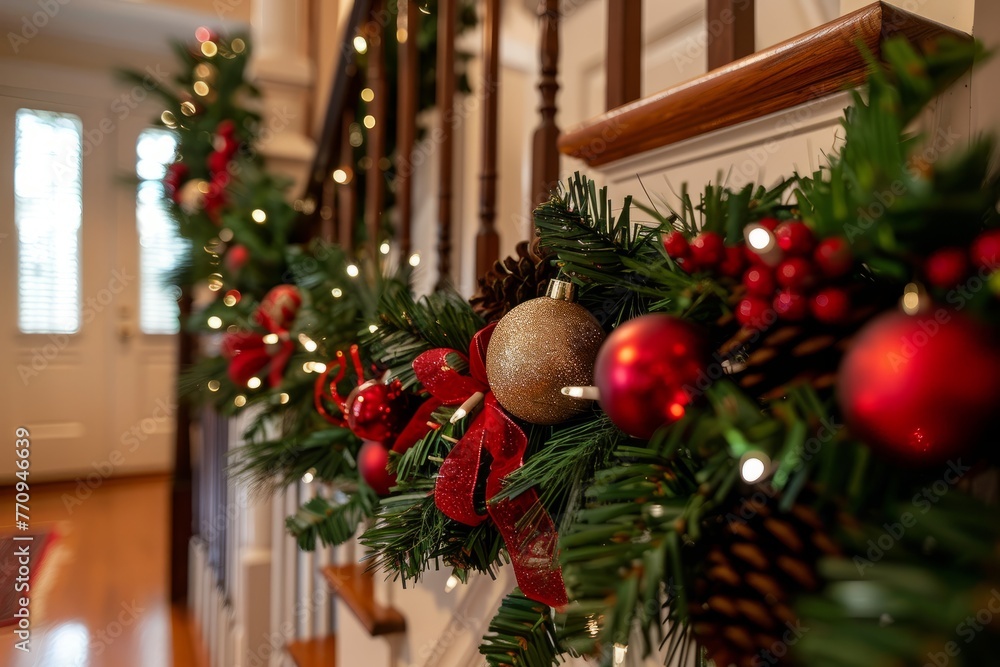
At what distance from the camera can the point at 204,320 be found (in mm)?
1211

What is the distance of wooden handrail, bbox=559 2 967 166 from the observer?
1.23 ft

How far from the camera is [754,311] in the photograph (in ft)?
0.86

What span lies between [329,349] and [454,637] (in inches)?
14.9

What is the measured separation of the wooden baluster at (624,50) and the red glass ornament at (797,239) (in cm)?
40

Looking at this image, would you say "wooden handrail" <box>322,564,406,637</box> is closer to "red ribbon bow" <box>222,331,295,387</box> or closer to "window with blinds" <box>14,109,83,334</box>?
"red ribbon bow" <box>222,331,295,387</box>

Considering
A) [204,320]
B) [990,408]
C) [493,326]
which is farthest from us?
[204,320]

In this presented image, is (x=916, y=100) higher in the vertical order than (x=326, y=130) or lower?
lower

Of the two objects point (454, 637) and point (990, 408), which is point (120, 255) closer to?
point (454, 637)

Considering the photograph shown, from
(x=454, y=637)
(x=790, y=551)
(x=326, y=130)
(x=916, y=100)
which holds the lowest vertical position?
(x=454, y=637)

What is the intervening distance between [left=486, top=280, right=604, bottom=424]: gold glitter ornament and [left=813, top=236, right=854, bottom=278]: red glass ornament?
0.51 feet

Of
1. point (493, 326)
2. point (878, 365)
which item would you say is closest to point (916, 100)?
point (878, 365)

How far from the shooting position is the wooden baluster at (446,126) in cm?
93

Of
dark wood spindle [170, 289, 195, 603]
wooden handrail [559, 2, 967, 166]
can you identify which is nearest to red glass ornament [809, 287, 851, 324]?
wooden handrail [559, 2, 967, 166]

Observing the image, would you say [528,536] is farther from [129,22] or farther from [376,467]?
[129,22]
